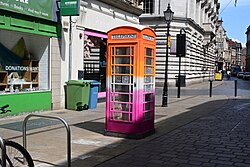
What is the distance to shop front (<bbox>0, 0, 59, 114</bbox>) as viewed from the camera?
10953 mm

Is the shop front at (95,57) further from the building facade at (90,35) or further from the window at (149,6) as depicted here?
the window at (149,6)

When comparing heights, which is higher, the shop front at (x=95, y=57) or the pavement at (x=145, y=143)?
the shop front at (x=95, y=57)

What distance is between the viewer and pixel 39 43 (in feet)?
41.8

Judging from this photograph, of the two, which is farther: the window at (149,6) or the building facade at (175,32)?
the window at (149,6)

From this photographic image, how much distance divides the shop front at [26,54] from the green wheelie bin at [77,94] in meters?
0.87

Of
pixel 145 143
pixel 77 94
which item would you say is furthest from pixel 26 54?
pixel 145 143

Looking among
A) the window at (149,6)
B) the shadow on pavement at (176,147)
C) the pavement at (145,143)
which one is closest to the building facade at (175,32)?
the window at (149,6)

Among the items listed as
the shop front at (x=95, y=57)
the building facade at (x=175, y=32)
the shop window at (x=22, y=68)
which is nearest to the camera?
the shop window at (x=22, y=68)

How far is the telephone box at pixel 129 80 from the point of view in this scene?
8070mm

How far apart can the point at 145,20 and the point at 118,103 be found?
27.5 metres

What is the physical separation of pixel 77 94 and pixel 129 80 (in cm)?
536

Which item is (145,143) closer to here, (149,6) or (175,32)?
(175,32)

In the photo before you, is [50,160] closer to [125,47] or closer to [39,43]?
[125,47]

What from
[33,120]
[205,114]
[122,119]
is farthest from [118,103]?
[205,114]
